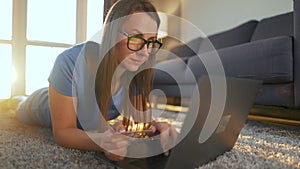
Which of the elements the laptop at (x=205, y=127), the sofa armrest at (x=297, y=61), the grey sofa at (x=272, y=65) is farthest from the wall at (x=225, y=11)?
the laptop at (x=205, y=127)

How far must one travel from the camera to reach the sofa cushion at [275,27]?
69.8 inches

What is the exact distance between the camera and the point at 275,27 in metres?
1.88

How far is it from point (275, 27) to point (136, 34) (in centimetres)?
153

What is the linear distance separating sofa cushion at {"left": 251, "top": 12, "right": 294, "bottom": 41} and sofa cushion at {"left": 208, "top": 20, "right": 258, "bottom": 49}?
0.39 ft

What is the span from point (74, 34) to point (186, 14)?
1478 mm

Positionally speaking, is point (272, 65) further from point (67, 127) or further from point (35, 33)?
point (35, 33)

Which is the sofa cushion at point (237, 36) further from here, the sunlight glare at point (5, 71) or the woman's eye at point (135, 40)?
the sunlight glare at point (5, 71)

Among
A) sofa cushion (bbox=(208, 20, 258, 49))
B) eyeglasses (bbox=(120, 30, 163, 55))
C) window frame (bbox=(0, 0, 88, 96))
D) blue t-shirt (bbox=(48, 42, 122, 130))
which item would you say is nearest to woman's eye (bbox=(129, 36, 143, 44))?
eyeglasses (bbox=(120, 30, 163, 55))

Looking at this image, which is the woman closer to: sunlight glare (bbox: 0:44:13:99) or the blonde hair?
the blonde hair

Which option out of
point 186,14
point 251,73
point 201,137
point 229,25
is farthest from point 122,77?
point 186,14

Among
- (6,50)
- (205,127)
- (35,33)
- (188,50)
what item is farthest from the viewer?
(35,33)

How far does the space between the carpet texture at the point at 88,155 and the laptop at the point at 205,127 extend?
0.04 metres

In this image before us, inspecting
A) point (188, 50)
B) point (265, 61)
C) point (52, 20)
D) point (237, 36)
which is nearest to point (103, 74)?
point (265, 61)

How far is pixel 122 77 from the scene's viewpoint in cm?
83
